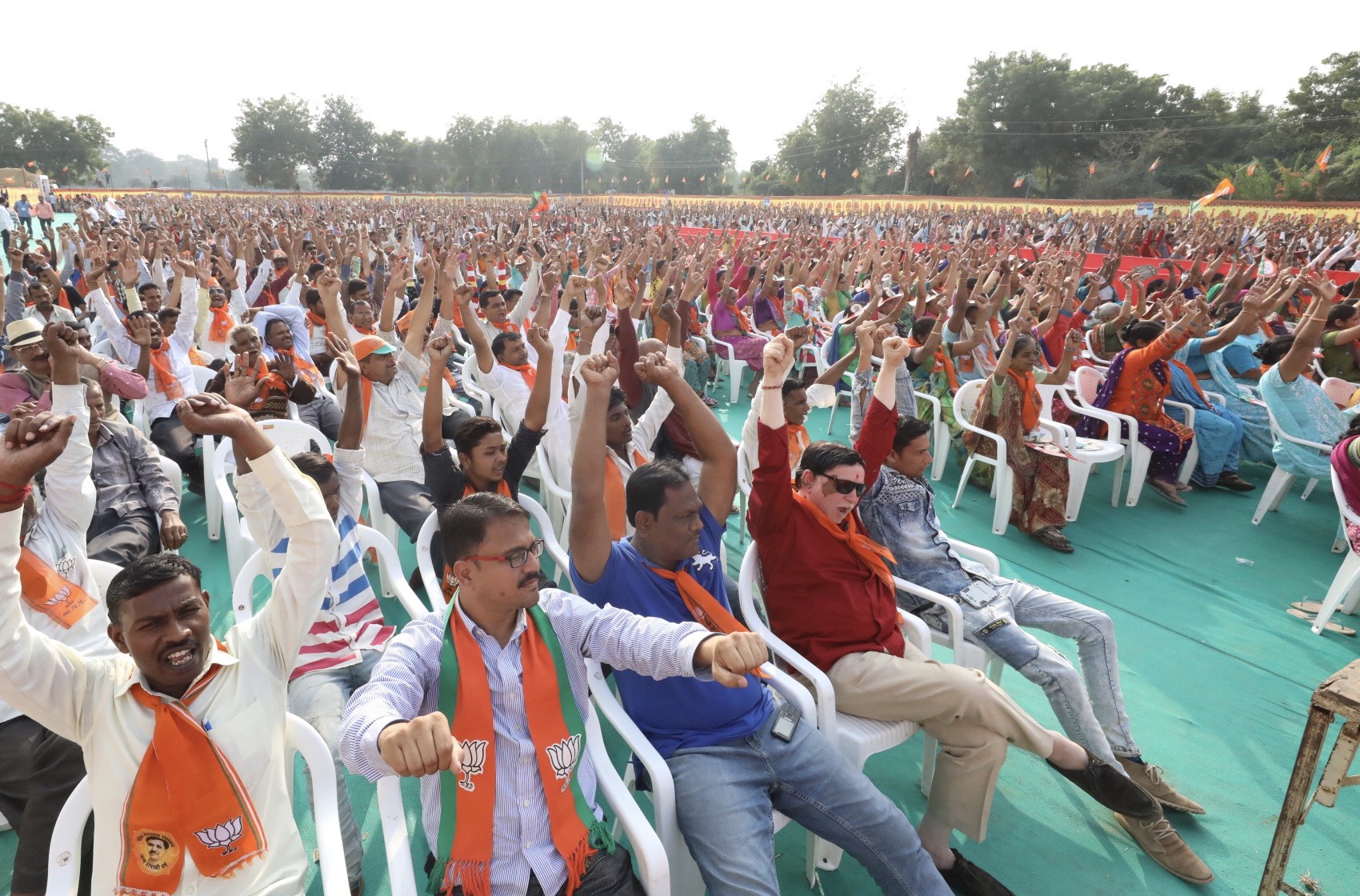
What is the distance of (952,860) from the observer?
7.42 feet

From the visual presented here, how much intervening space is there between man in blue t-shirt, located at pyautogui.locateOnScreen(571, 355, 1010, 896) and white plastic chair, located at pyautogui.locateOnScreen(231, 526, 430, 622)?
621 millimetres

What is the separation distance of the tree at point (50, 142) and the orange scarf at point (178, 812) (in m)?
65.6

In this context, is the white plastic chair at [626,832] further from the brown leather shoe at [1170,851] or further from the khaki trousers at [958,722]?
the brown leather shoe at [1170,851]

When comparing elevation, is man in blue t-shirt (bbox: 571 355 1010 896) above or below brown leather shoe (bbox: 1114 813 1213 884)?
above

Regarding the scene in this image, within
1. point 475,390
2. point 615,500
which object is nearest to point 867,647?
point 615,500

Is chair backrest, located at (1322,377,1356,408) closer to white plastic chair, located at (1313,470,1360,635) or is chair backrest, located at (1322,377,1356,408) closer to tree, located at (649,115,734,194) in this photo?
white plastic chair, located at (1313,470,1360,635)

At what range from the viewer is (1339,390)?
559cm

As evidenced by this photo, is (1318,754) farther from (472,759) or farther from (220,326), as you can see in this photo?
(220,326)

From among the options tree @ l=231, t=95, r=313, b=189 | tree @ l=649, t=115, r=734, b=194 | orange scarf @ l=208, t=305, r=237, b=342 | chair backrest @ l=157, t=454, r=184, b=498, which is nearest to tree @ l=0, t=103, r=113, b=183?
tree @ l=231, t=95, r=313, b=189

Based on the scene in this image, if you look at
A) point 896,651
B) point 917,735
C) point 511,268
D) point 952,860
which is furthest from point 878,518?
point 511,268

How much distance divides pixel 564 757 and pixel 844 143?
209 feet

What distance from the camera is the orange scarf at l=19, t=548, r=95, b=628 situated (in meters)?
2.10

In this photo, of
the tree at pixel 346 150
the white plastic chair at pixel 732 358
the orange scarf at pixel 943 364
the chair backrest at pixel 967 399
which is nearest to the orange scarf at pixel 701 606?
the chair backrest at pixel 967 399

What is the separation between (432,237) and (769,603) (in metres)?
14.1
